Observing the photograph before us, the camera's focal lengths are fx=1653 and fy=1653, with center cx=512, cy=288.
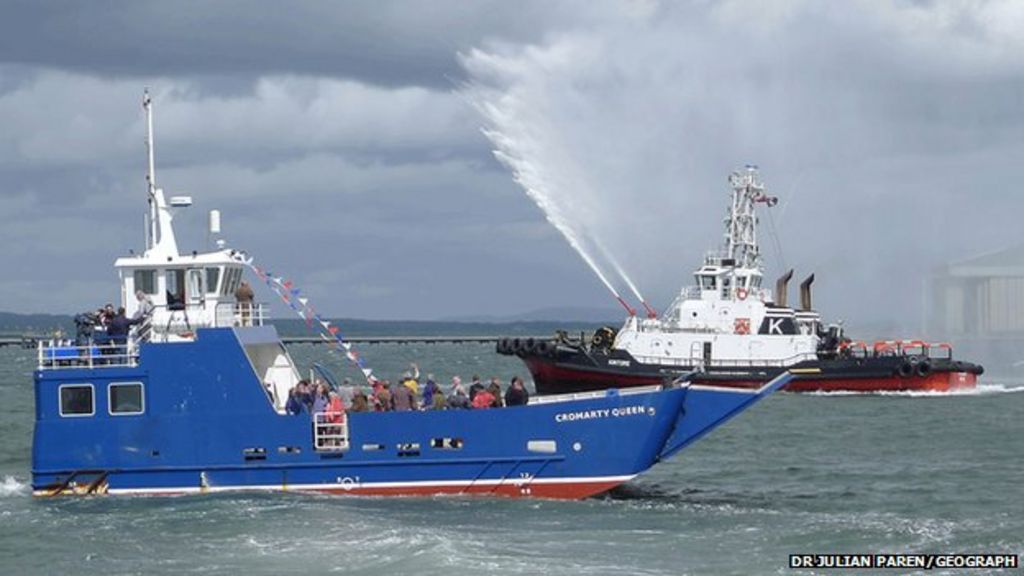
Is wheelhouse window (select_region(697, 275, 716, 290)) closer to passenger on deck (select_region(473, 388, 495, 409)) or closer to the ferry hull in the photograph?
the ferry hull

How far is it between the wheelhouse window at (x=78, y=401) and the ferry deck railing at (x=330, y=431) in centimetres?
372

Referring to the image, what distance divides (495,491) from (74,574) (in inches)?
278

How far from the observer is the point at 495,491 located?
25781 millimetres

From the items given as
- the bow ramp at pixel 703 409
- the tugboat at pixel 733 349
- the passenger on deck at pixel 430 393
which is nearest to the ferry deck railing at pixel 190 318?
the passenger on deck at pixel 430 393

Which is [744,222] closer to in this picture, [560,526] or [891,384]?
[891,384]

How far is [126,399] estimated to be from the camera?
26.4 m

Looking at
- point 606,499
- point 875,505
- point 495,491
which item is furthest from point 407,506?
point 875,505

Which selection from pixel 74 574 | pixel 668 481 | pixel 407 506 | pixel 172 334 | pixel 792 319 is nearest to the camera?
pixel 74 574

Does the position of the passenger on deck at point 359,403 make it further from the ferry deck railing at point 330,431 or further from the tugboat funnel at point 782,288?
the tugboat funnel at point 782,288

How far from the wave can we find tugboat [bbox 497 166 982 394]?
25347 mm

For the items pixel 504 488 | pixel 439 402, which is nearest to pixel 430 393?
pixel 439 402

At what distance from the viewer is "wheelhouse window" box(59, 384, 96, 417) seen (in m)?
26.5

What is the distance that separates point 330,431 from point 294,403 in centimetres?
82

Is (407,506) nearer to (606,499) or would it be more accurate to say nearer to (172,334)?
(606,499)
